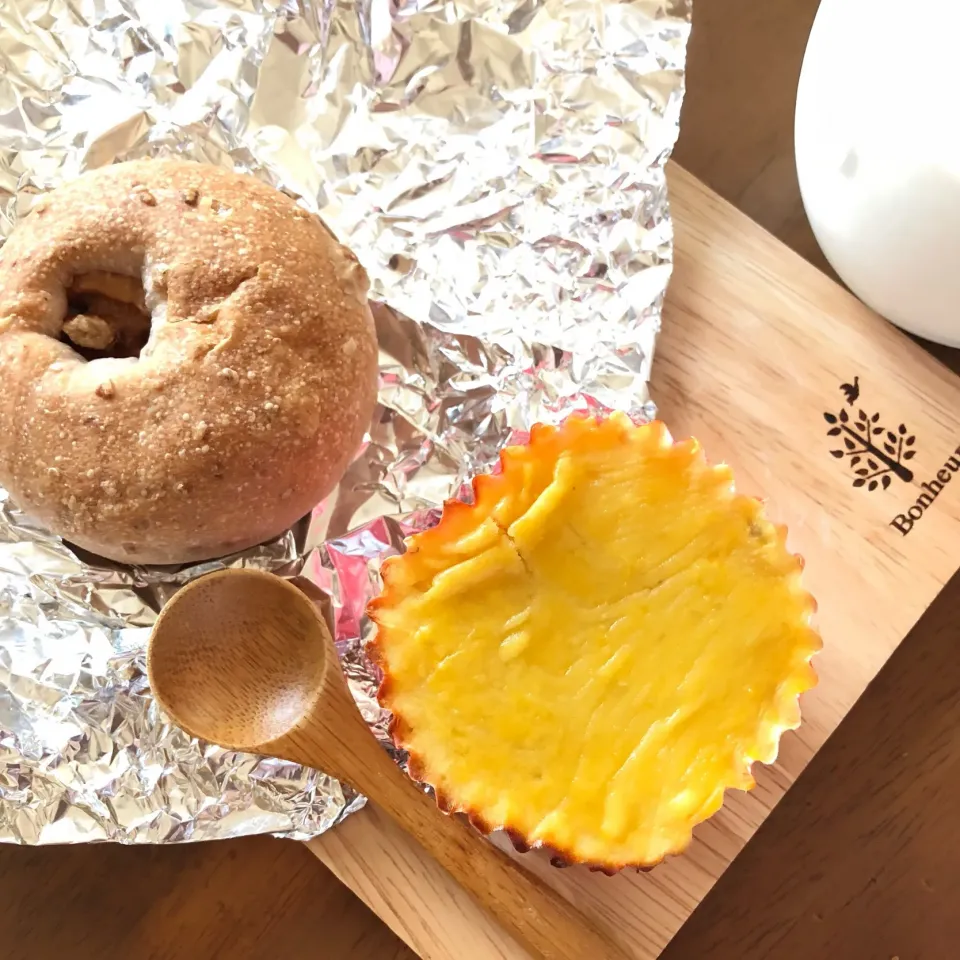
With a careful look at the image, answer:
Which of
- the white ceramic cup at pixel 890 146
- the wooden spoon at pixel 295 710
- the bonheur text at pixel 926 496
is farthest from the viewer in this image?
the bonheur text at pixel 926 496

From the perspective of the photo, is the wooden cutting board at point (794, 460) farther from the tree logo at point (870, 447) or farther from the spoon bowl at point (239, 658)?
the spoon bowl at point (239, 658)

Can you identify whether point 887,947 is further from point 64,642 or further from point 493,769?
point 64,642

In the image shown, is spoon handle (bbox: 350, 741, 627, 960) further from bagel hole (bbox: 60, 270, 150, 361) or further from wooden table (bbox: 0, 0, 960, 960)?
bagel hole (bbox: 60, 270, 150, 361)

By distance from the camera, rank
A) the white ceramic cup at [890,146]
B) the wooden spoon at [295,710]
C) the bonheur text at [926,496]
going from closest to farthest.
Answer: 1. the white ceramic cup at [890,146]
2. the wooden spoon at [295,710]
3. the bonheur text at [926,496]

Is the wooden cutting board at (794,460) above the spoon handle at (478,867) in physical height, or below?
above

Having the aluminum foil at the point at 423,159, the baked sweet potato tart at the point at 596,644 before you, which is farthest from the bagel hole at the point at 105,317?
the baked sweet potato tart at the point at 596,644

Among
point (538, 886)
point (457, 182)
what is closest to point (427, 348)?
point (457, 182)

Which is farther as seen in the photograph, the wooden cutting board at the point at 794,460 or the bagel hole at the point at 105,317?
the wooden cutting board at the point at 794,460
